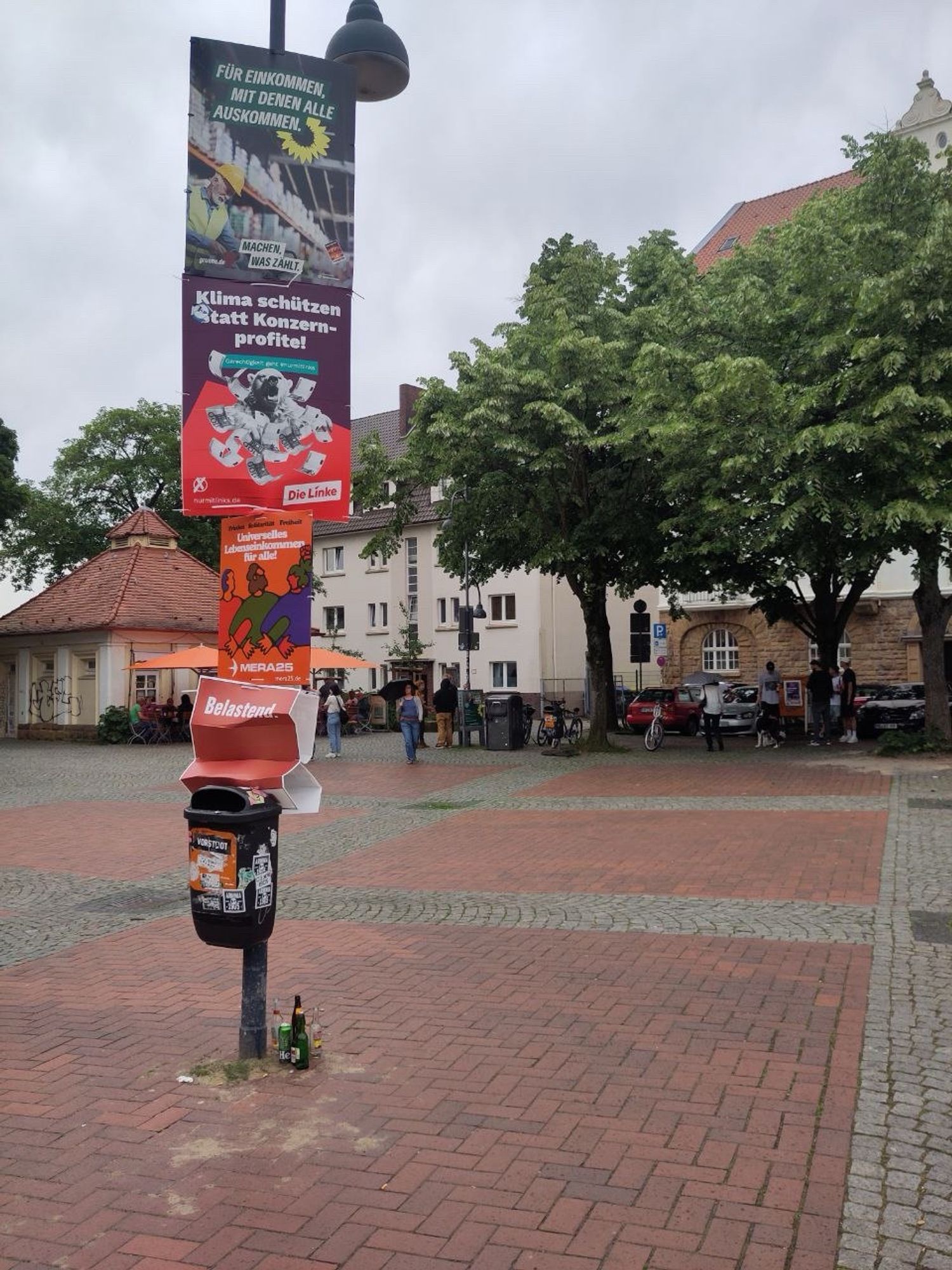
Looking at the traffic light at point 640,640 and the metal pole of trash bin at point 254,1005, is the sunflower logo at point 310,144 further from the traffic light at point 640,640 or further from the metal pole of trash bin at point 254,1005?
the traffic light at point 640,640

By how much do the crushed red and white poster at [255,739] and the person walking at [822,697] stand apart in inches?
792

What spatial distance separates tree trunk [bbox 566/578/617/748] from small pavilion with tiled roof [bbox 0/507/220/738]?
13.9 meters

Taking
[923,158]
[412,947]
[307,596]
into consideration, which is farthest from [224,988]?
[923,158]

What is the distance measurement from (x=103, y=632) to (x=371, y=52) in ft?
95.8

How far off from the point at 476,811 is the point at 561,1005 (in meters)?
8.57

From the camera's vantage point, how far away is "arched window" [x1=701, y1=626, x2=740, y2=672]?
42594mm

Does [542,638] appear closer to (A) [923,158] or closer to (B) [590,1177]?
(A) [923,158]

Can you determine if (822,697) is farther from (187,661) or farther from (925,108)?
(925,108)

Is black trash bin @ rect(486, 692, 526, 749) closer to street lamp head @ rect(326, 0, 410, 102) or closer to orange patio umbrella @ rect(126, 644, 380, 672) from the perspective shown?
Result: orange patio umbrella @ rect(126, 644, 380, 672)

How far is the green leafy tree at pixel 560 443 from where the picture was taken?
806 inches

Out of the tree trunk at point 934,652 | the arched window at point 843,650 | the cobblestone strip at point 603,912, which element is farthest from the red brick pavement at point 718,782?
the arched window at point 843,650

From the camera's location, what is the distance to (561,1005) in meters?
5.98

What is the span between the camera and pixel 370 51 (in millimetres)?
5520

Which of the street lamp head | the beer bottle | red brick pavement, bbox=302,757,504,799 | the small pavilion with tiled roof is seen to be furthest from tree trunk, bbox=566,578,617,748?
the beer bottle
